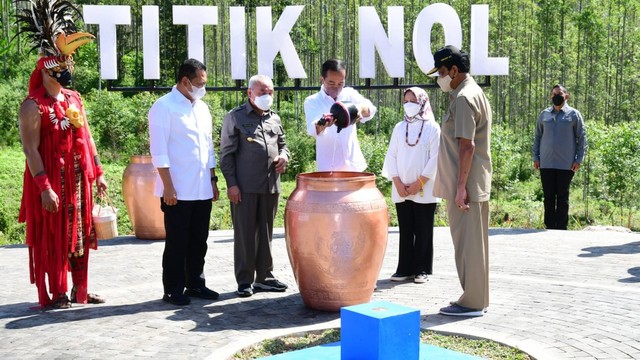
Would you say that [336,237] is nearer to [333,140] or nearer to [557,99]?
[333,140]

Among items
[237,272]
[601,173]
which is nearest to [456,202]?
[237,272]

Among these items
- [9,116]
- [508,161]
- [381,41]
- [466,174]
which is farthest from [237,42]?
[508,161]

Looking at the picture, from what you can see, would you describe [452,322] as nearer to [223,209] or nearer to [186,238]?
[186,238]

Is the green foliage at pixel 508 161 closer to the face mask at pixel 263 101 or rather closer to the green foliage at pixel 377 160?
the green foliage at pixel 377 160

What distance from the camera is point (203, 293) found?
672cm

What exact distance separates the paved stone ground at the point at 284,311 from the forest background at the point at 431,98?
9.89 ft

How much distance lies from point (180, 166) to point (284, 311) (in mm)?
1466

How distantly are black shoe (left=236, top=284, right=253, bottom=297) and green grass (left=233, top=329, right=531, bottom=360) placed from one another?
1.29 meters

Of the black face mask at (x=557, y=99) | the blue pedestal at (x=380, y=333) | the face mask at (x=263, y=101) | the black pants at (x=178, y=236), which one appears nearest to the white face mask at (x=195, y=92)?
the face mask at (x=263, y=101)

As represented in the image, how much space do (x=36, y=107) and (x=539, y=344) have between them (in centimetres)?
413

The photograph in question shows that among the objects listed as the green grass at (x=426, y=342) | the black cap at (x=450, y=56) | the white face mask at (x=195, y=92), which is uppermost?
the black cap at (x=450, y=56)

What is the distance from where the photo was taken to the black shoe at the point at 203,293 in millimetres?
6672

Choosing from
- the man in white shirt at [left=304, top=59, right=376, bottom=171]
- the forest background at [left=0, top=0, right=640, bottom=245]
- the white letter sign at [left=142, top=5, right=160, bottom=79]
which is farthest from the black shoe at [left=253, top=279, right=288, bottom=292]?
the white letter sign at [left=142, top=5, right=160, bottom=79]

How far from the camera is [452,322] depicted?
5844mm
